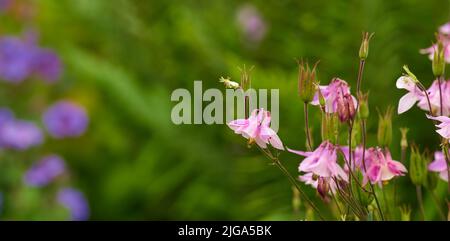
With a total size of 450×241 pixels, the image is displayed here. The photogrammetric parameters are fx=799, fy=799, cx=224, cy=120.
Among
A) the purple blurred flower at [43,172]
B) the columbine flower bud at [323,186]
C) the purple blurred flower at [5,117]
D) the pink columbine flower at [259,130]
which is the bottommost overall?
the columbine flower bud at [323,186]

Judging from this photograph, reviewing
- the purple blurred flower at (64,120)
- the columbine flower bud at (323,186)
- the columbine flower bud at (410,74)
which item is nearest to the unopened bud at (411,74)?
the columbine flower bud at (410,74)

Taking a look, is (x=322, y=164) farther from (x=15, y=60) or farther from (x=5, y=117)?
(x=15, y=60)

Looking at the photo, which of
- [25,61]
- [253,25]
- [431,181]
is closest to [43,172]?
[25,61]

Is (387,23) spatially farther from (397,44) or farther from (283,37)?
(283,37)

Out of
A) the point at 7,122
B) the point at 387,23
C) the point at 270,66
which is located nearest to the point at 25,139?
the point at 7,122
